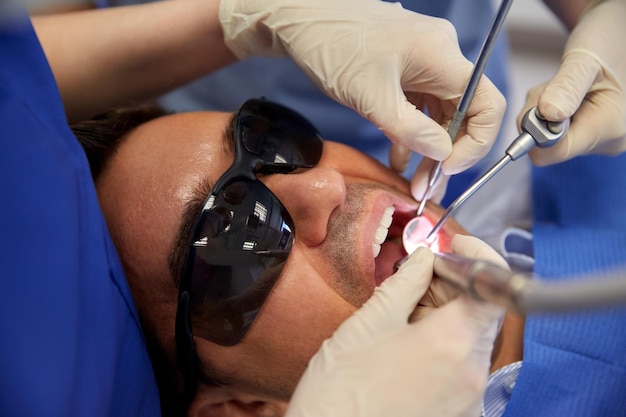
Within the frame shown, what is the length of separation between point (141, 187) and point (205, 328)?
30 cm

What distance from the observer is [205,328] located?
1021mm

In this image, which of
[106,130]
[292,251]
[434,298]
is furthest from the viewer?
[106,130]

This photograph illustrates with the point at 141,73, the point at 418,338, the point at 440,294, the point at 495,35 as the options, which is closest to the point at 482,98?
the point at 495,35

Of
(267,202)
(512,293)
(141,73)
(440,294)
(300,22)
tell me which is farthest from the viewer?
(141,73)

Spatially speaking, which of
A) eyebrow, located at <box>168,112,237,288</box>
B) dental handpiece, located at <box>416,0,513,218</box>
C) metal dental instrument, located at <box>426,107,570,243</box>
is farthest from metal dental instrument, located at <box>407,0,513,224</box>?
eyebrow, located at <box>168,112,237,288</box>

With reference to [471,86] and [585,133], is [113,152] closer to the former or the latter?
[471,86]

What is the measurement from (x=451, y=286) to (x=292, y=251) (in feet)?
1.05

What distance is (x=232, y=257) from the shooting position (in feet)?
3.18

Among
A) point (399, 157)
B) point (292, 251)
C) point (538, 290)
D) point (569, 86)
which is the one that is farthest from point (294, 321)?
point (569, 86)

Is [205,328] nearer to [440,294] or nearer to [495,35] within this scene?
[440,294]

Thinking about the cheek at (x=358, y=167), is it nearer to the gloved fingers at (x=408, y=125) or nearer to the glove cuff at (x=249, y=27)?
the gloved fingers at (x=408, y=125)

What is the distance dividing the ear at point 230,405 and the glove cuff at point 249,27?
763 mm

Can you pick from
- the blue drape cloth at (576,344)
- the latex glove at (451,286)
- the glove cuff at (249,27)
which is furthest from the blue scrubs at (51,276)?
the blue drape cloth at (576,344)

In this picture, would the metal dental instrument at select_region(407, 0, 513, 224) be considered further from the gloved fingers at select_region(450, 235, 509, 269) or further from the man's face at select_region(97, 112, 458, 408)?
the gloved fingers at select_region(450, 235, 509, 269)
